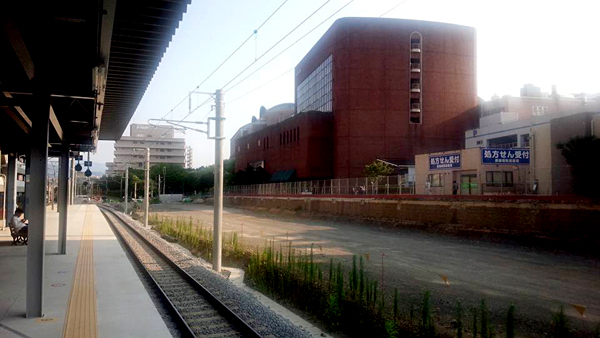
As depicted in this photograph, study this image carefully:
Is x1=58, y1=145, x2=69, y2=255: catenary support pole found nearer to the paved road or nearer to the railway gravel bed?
the railway gravel bed

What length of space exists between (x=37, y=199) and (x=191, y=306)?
4087 mm

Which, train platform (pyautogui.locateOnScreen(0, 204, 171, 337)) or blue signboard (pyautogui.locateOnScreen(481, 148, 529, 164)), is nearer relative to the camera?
train platform (pyautogui.locateOnScreen(0, 204, 171, 337))

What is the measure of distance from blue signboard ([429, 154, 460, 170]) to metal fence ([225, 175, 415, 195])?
4.10 metres

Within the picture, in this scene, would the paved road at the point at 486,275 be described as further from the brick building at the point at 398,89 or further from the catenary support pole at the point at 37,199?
the brick building at the point at 398,89

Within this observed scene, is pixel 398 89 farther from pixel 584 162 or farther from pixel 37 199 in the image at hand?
pixel 37 199

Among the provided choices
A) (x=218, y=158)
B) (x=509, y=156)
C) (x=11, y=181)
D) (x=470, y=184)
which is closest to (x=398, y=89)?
(x=509, y=156)

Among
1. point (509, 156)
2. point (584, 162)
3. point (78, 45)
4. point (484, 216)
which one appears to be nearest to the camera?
point (78, 45)

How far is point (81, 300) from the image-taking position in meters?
10.7

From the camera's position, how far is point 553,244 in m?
22.5

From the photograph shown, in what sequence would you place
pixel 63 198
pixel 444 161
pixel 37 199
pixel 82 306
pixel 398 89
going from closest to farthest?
pixel 37 199, pixel 82 306, pixel 63 198, pixel 444 161, pixel 398 89

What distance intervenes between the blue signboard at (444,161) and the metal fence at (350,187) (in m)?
4.10

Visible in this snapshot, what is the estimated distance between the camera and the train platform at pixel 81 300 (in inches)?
334

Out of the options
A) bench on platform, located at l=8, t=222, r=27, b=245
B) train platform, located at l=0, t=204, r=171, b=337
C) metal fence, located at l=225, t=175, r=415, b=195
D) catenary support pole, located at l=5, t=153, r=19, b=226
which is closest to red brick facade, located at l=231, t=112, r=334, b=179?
metal fence, located at l=225, t=175, r=415, b=195

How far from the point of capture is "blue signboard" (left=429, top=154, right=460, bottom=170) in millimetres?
39094
